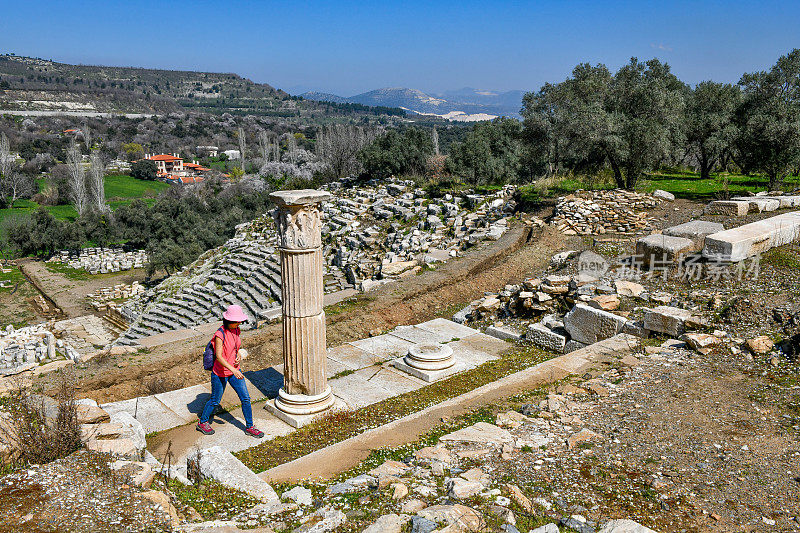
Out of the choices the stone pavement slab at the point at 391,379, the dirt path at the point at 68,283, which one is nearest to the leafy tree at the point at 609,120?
the stone pavement slab at the point at 391,379

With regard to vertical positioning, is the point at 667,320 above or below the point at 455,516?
above

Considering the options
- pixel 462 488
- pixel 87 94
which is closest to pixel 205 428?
pixel 462 488

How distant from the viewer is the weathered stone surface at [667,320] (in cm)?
855

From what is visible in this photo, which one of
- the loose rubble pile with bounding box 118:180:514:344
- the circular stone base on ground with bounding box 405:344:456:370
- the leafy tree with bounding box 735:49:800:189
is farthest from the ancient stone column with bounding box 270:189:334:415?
the leafy tree with bounding box 735:49:800:189

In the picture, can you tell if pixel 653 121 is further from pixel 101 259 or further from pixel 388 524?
pixel 101 259

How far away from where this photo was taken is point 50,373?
9.16 meters

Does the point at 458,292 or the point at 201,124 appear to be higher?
the point at 201,124

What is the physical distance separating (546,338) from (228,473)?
621cm

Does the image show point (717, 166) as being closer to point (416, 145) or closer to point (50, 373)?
point (416, 145)

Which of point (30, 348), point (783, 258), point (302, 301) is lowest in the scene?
point (30, 348)

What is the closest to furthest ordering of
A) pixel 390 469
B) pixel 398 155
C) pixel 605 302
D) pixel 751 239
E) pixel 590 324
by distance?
pixel 390 469
pixel 590 324
pixel 605 302
pixel 751 239
pixel 398 155

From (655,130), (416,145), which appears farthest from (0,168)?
(655,130)

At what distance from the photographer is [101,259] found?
38125 millimetres

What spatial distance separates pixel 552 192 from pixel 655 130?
4.26 meters
